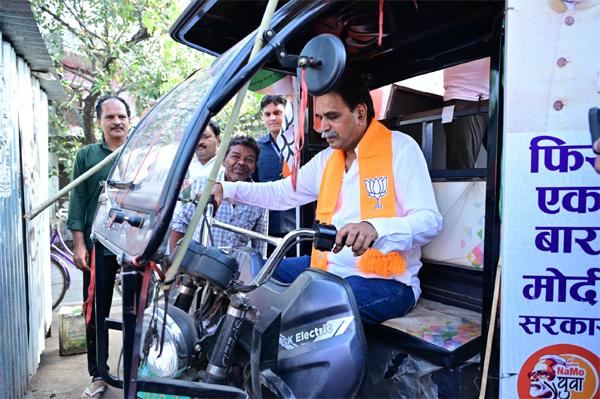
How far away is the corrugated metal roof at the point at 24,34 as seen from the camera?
282cm

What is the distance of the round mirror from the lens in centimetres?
127

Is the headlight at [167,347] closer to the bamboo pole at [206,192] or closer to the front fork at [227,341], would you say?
the front fork at [227,341]

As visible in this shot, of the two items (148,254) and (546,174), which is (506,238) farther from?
(148,254)

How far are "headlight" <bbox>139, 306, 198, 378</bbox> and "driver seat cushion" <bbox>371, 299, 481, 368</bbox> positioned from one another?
0.84 metres

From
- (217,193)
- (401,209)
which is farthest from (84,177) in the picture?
(401,209)

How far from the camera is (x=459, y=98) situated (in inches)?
101

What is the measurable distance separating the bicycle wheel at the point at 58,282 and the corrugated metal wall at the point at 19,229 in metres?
1.18

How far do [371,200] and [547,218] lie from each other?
859 millimetres

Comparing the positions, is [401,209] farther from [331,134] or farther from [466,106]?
[466,106]

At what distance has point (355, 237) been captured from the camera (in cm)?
171

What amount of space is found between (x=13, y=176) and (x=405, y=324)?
2.73m

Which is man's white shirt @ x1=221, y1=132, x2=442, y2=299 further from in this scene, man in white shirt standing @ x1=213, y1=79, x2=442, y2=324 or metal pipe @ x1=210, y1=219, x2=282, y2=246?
metal pipe @ x1=210, y1=219, x2=282, y2=246

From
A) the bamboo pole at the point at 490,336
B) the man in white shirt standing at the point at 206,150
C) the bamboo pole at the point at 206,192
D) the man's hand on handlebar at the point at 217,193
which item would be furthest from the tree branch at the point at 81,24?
the bamboo pole at the point at 490,336

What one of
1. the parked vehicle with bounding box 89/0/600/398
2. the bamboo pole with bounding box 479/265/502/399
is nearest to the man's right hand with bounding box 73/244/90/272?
the parked vehicle with bounding box 89/0/600/398
